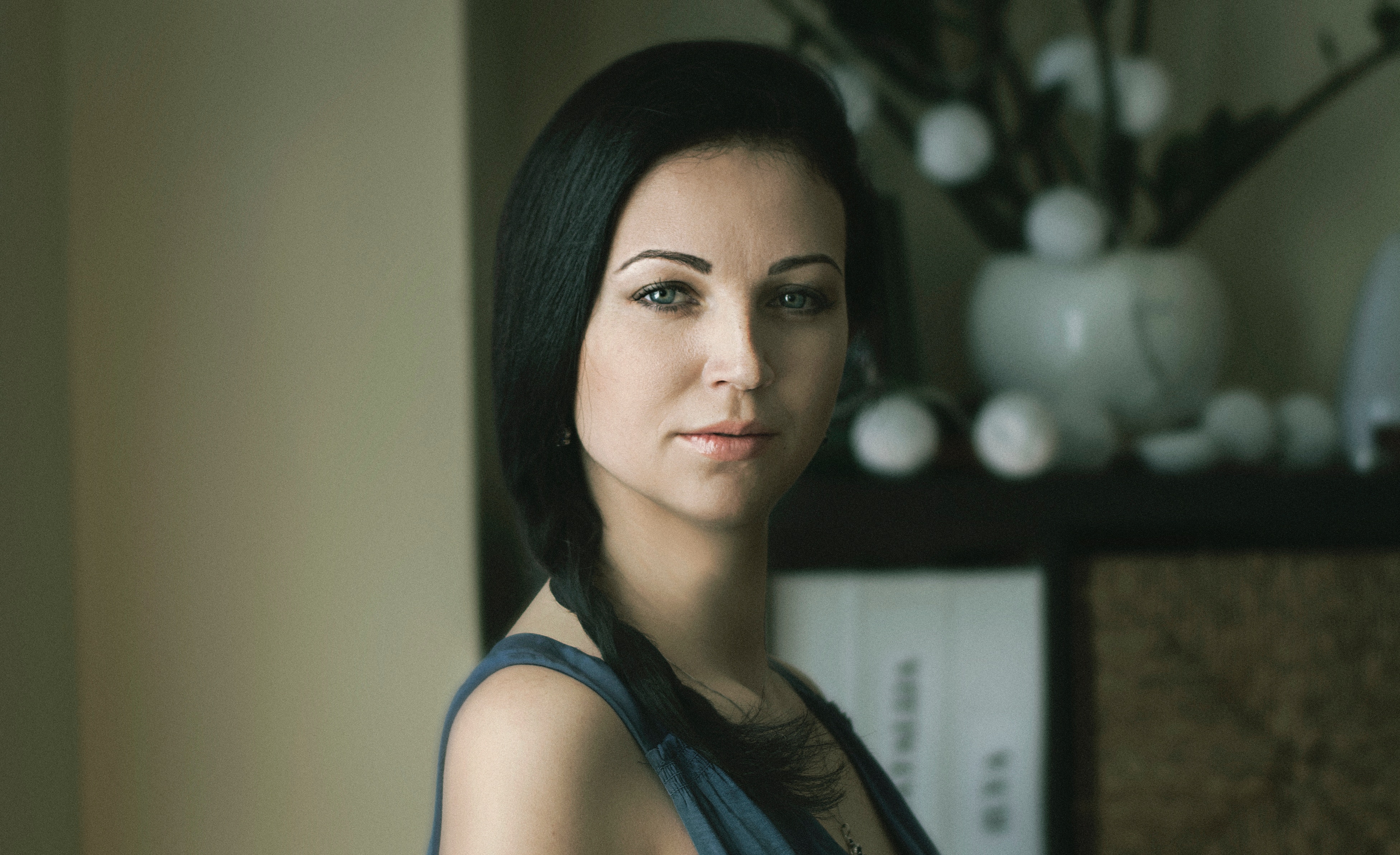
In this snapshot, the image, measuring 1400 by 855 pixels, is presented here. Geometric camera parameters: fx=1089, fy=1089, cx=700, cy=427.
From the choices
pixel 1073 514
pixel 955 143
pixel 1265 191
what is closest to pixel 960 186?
pixel 955 143

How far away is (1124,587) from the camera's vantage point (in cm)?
138

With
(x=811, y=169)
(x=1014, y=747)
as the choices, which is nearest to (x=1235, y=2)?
(x=1014, y=747)

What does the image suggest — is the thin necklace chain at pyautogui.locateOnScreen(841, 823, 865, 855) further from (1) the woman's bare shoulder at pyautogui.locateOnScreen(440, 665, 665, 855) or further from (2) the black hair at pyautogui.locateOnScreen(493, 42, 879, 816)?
(1) the woman's bare shoulder at pyautogui.locateOnScreen(440, 665, 665, 855)

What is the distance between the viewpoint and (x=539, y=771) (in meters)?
0.52

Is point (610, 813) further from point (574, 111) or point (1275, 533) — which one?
point (1275, 533)

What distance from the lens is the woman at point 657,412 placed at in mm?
548

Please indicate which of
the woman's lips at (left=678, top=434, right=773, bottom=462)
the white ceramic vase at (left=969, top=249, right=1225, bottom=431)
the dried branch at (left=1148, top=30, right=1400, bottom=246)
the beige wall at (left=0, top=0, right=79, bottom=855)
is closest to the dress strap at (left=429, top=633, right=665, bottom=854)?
the woman's lips at (left=678, top=434, right=773, bottom=462)

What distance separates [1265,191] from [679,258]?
157 cm

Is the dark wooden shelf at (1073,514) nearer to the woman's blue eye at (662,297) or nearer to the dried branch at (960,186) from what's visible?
the dried branch at (960,186)

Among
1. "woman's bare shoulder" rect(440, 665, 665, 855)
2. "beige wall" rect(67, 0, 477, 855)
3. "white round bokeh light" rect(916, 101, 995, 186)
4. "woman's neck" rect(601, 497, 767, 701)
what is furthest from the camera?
"white round bokeh light" rect(916, 101, 995, 186)

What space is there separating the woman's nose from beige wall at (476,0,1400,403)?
120 centimetres

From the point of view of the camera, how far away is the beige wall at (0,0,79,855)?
0.95 m

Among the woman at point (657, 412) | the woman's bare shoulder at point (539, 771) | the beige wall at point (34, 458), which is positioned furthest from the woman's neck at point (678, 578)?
the beige wall at point (34, 458)

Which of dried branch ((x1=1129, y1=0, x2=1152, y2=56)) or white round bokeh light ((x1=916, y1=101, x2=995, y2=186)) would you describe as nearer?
white round bokeh light ((x1=916, y1=101, x2=995, y2=186))
